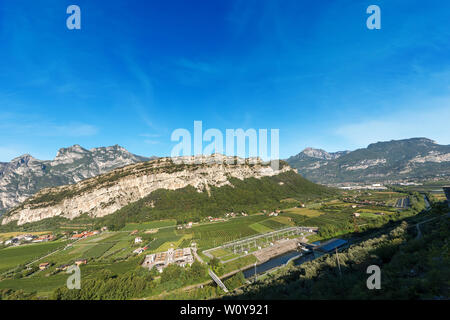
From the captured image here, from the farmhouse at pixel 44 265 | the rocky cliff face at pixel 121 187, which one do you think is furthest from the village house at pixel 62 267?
the rocky cliff face at pixel 121 187

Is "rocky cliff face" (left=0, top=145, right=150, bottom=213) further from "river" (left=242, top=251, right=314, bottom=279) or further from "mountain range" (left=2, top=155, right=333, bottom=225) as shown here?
"river" (left=242, top=251, right=314, bottom=279)

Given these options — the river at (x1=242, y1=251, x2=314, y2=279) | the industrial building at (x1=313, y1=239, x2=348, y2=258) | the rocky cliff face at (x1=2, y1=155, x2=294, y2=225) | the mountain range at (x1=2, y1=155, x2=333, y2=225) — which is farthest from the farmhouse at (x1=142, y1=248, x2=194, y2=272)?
the rocky cliff face at (x1=2, y1=155, x2=294, y2=225)

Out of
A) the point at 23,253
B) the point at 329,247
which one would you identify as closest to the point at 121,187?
the point at 23,253

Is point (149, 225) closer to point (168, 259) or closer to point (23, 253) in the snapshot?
point (23, 253)

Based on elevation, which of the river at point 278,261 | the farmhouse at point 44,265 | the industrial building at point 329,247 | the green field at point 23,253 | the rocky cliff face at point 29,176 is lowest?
the green field at point 23,253

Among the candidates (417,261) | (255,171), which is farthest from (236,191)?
(417,261)

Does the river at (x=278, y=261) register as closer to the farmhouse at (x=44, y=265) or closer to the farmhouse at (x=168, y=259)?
the farmhouse at (x=168, y=259)
